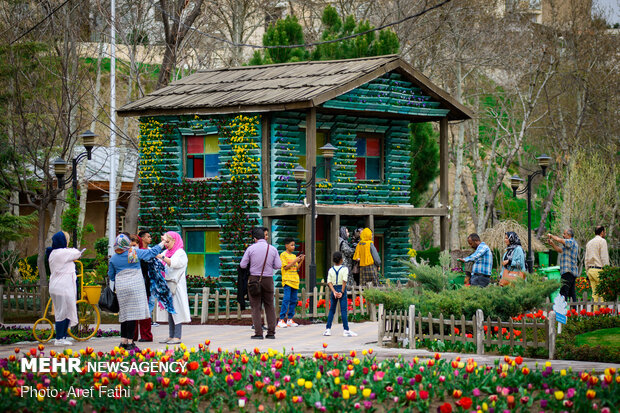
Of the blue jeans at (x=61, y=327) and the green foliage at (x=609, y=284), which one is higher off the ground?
the green foliage at (x=609, y=284)

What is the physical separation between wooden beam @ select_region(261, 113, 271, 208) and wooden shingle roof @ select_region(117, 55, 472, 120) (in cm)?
72

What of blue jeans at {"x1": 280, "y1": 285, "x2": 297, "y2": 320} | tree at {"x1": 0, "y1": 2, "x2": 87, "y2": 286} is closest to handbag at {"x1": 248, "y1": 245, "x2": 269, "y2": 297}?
blue jeans at {"x1": 280, "y1": 285, "x2": 297, "y2": 320}

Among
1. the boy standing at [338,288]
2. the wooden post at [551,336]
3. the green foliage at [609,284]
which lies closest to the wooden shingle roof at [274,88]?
the boy standing at [338,288]

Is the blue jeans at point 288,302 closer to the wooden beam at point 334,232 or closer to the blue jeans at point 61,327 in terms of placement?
the blue jeans at point 61,327

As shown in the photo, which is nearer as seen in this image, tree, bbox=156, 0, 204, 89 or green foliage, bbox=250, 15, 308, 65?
green foliage, bbox=250, 15, 308, 65

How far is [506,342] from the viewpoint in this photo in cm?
1441

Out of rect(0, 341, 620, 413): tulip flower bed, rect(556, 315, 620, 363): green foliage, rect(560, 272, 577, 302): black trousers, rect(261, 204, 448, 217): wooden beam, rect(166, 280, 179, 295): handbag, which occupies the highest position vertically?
rect(261, 204, 448, 217): wooden beam

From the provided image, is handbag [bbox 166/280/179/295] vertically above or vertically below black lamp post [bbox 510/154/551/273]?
below

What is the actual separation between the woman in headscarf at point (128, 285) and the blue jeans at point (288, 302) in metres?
4.58

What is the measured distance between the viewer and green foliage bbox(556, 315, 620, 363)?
13477mm

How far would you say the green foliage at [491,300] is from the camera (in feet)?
49.5

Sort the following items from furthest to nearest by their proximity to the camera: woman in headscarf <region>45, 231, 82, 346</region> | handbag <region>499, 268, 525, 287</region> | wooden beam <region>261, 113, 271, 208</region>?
1. wooden beam <region>261, 113, 271, 208</region>
2. handbag <region>499, 268, 525, 287</region>
3. woman in headscarf <region>45, 231, 82, 346</region>

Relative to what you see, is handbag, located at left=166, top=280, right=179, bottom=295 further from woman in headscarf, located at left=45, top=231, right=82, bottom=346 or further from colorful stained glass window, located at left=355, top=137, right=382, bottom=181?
colorful stained glass window, located at left=355, top=137, right=382, bottom=181

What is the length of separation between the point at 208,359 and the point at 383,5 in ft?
110
